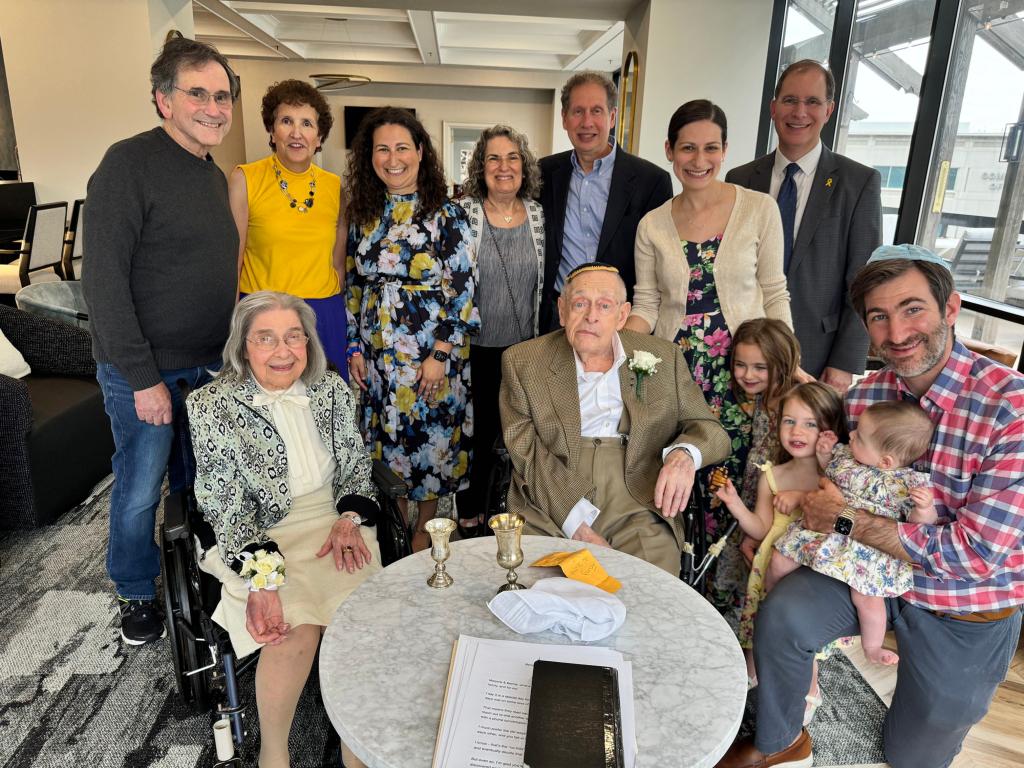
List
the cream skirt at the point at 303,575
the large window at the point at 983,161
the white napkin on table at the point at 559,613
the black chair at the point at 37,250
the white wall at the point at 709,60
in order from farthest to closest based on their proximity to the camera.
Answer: the black chair at the point at 37,250 < the white wall at the point at 709,60 < the large window at the point at 983,161 < the cream skirt at the point at 303,575 < the white napkin on table at the point at 559,613

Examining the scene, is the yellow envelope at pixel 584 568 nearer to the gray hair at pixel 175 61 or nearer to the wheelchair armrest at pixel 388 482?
the wheelchair armrest at pixel 388 482

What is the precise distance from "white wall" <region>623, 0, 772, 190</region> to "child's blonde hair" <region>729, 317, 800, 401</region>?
3886 millimetres

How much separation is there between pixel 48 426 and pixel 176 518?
6.05 feet

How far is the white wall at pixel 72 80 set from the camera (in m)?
6.12

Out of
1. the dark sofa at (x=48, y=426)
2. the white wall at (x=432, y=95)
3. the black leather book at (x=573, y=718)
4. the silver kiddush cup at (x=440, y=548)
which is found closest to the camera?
Result: the black leather book at (x=573, y=718)

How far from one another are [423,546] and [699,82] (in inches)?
177

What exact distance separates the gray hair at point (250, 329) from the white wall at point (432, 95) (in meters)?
11.2

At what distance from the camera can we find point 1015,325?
306 centimetres

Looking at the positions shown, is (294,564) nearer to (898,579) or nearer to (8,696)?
(8,696)

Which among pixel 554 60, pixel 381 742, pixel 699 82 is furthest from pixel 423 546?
pixel 554 60

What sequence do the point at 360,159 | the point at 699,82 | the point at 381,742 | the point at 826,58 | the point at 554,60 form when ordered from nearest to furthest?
1. the point at 381,742
2. the point at 360,159
3. the point at 826,58
4. the point at 699,82
5. the point at 554,60

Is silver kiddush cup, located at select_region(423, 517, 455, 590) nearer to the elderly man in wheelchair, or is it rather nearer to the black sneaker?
the elderly man in wheelchair

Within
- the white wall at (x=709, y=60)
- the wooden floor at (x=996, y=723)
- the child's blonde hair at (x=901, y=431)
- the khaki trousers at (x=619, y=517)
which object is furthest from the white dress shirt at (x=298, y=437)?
the white wall at (x=709, y=60)

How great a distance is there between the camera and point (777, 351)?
2225 millimetres
